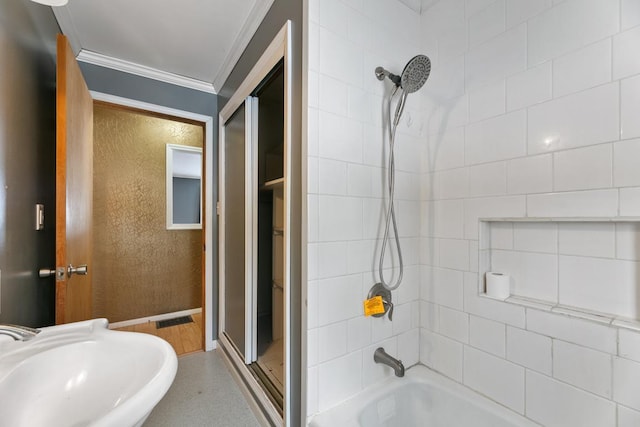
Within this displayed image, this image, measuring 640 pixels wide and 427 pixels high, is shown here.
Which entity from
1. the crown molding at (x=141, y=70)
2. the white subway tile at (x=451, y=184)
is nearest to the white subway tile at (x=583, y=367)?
the white subway tile at (x=451, y=184)

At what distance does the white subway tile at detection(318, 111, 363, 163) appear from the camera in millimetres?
1131

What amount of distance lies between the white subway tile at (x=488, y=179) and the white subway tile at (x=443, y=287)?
1.38 feet

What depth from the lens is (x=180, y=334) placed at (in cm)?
263

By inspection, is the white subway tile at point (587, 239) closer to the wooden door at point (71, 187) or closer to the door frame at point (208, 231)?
the wooden door at point (71, 187)

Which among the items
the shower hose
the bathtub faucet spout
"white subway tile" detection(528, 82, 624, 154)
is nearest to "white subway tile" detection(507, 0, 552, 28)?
"white subway tile" detection(528, 82, 624, 154)

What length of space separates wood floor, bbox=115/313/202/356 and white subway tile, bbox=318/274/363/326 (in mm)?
1809

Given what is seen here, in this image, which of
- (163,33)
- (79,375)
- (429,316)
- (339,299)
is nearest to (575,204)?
(429,316)

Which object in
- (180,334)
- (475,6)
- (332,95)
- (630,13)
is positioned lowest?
(180,334)

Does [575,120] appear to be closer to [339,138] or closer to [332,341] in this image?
[339,138]

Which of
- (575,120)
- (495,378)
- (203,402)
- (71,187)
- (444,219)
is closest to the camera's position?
(575,120)

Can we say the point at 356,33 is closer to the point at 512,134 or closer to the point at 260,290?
the point at 512,134

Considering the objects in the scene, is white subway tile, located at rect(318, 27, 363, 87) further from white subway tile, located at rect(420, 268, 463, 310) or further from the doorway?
the doorway

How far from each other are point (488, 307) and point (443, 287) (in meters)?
0.23

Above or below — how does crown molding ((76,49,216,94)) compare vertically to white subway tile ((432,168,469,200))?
above
